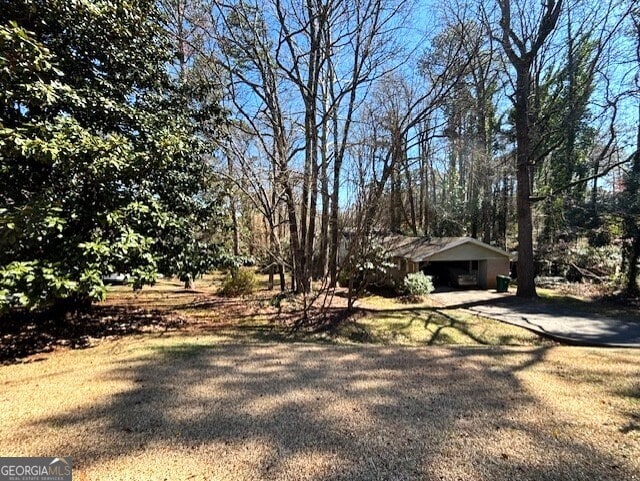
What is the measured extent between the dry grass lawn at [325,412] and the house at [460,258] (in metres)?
10.0

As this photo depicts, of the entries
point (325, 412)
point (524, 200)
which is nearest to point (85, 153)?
point (325, 412)

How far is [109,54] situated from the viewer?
5.77m

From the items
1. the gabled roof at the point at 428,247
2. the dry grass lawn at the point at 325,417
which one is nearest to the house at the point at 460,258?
the gabled roof at the point at 428,247

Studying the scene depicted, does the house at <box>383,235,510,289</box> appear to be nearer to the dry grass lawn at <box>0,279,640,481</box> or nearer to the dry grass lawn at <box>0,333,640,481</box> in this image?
the dry grass lawn at <box>0,279,640,481</box>

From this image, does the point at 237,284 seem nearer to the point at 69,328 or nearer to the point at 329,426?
the point at 69,328

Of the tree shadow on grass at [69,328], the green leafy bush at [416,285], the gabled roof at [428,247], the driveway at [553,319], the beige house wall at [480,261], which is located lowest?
the driveway at [553,319]

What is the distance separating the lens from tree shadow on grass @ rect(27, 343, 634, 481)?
2184mm

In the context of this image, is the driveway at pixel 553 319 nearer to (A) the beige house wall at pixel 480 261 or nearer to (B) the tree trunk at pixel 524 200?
(B) the tree trunk at pixel 524 200

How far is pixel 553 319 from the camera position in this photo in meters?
9.45

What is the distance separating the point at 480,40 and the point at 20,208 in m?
11.4

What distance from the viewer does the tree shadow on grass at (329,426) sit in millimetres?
2184

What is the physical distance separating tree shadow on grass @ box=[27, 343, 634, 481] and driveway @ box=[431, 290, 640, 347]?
5072mm

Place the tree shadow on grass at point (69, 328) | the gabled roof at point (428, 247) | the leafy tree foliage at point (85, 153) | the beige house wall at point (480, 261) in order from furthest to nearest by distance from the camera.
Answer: the beige house wall at point (480, 261) < the gabled roof at point (428, 247) < the tree shadow on grass at point (69, 328) < the leafy tree foliage at point (85, 153)

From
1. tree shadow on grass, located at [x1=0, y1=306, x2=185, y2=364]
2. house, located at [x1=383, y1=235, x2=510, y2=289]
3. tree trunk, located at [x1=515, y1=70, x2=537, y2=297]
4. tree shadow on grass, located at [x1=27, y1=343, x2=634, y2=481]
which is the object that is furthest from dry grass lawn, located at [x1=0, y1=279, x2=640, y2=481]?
house, located at [x1=383, y1=235, x2=510, y2=289]
